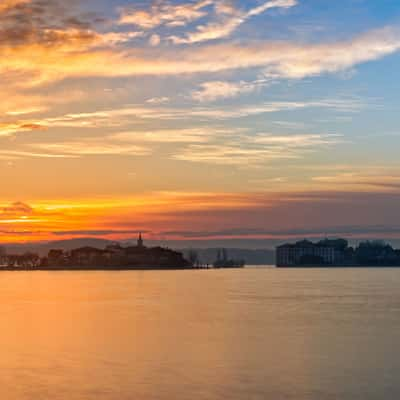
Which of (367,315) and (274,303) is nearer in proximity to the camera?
(367,315)

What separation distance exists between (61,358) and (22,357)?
2.23m

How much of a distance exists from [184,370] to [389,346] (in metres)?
15.1

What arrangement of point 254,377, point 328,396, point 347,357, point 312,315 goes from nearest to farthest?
point 328,396, point 254,377, point 347,357, point 312,315

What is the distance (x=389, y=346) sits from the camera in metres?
45.3

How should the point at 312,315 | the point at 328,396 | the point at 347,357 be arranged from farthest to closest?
the point at 312,315 → the point at 347,357 → the point at 328,396

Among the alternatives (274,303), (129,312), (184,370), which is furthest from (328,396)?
(274,303)

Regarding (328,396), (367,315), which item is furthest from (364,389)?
(367,315)

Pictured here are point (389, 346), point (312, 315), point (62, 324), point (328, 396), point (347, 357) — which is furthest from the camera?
point (312, 315)

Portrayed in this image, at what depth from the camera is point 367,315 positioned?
6669 centimetres

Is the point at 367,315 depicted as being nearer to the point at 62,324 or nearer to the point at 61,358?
the point at 62,324

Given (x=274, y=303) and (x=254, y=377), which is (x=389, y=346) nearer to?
(x=254, y=377)

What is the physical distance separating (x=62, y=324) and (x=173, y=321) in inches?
357

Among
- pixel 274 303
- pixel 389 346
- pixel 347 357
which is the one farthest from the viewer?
pixel 274 303

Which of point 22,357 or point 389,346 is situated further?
point 389,346
